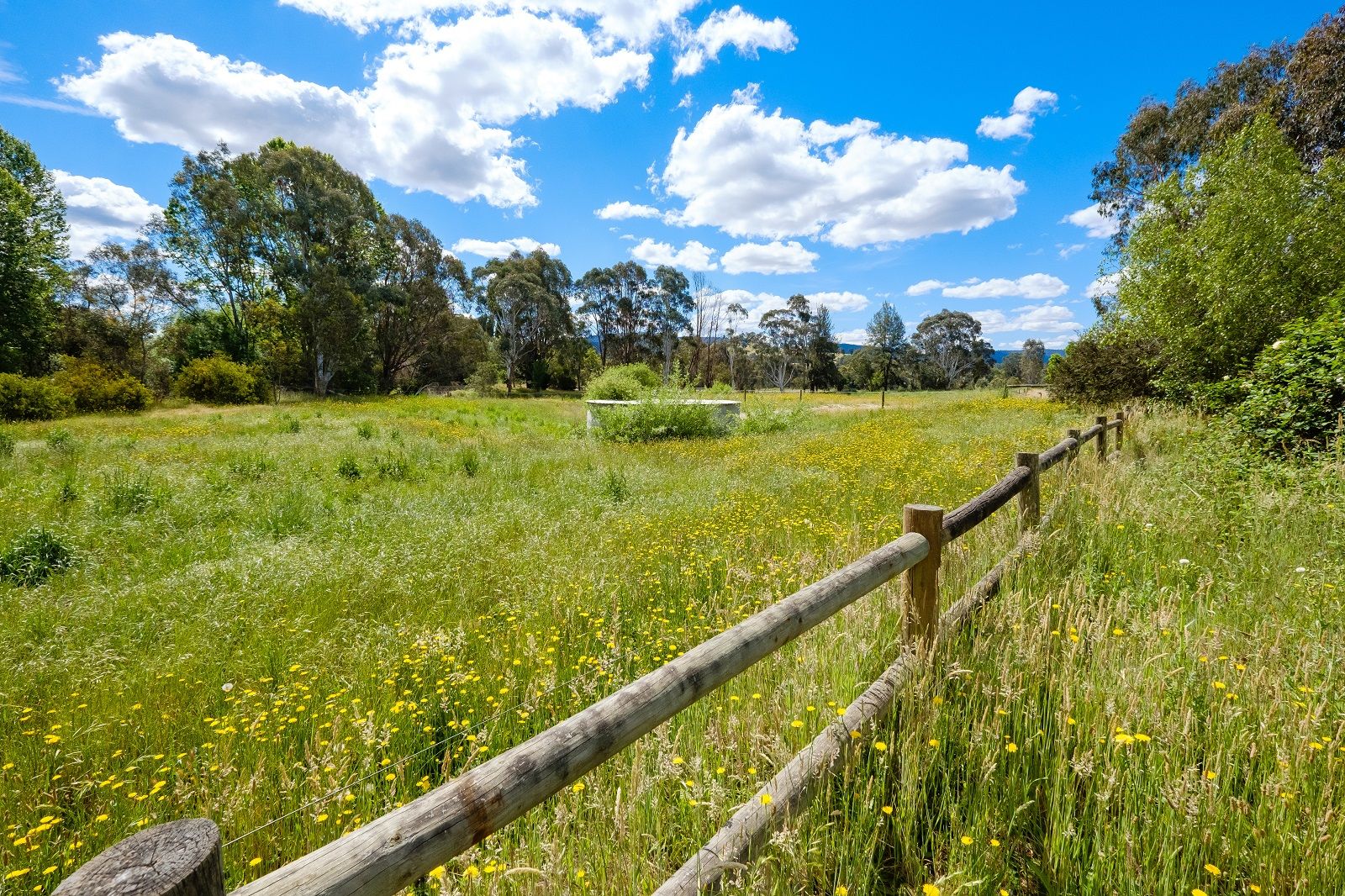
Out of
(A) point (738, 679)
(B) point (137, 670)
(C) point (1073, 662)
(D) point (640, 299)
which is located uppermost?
(D) point (640, 299)

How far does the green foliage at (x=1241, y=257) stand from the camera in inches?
484

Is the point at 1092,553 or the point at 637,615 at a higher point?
the point at 1092,553

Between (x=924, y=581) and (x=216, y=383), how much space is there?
36.9 meters

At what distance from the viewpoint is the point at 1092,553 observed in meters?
4.55

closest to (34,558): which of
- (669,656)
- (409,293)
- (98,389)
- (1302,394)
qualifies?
(669,656)

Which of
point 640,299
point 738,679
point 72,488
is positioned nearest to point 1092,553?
point 738,679

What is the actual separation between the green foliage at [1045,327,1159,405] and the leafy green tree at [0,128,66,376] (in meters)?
47.5

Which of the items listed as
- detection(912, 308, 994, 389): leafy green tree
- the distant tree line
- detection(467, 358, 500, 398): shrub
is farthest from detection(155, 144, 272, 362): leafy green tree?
detection(912, 308, 994, 389): leafy green tree

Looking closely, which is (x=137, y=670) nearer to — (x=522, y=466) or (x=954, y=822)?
(x=954, y=822)

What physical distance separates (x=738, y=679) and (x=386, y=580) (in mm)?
3822

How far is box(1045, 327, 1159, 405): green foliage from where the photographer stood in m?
20.2

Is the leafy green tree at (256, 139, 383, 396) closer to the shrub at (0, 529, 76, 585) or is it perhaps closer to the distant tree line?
the distant tree line

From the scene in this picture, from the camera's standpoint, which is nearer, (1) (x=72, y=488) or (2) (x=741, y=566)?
(2) (x=741, y=566)

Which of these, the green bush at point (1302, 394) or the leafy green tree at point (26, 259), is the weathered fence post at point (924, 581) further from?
the leafy green tree at point (26, 259)
